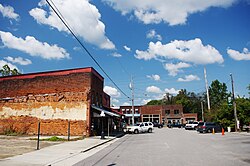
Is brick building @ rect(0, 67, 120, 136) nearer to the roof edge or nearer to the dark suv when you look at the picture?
the roof edge

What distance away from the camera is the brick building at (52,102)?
28.0 metres

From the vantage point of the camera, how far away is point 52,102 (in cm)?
2919

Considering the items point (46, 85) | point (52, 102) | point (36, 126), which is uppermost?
point (46, 85)

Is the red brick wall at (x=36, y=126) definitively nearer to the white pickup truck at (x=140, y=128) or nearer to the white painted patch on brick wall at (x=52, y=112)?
the white painted patch on brick wall at (x=52, y=112)

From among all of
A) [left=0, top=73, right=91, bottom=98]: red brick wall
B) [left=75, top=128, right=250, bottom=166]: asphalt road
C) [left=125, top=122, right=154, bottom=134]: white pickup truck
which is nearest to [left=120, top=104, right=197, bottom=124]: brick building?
[left=125, top=122, right=154, bottom=134]: white pickup truck

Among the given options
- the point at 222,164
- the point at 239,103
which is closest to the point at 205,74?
the point at 239,103

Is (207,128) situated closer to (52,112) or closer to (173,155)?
(52,112)

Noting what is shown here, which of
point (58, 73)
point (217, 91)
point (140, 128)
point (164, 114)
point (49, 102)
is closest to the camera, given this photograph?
point (49, 102)

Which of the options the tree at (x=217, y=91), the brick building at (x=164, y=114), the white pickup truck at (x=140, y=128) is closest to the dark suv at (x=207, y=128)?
the white pickup truck at (x=140, y=128)

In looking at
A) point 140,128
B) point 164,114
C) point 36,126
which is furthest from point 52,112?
point 164,114

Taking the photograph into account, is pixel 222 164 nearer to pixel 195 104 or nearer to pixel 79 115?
pixel 79 115

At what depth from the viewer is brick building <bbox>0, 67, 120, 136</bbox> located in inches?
1104

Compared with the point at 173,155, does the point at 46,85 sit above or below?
above

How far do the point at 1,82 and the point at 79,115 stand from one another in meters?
12.7
